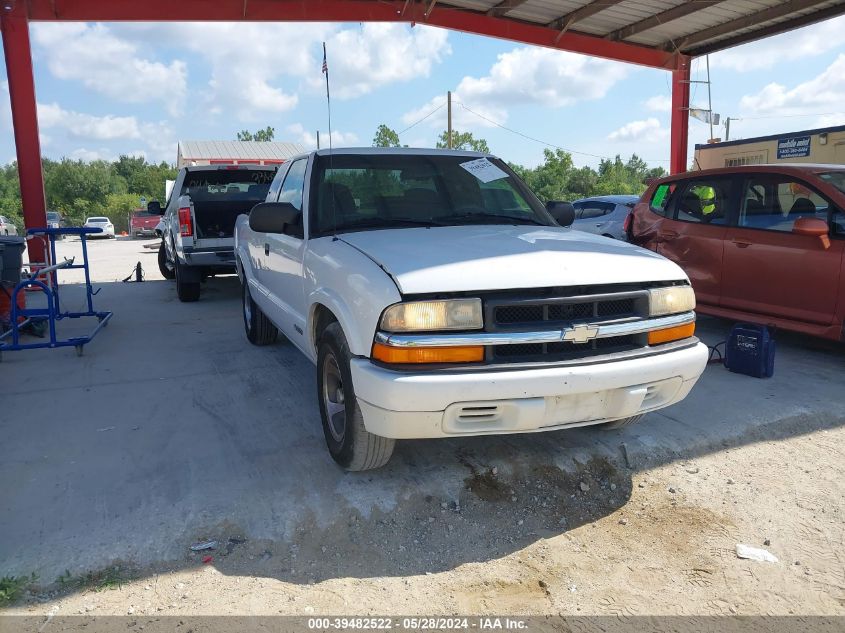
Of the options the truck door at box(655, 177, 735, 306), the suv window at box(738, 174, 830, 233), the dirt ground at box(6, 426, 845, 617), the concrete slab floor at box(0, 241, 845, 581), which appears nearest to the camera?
the dirt ground at box(6, 426, 845, 617)

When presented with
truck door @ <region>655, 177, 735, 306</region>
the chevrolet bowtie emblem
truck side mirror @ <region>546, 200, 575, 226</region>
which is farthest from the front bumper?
truck door @ <region>655, 177, 735, 306</region>

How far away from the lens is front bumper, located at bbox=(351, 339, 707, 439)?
108 inches

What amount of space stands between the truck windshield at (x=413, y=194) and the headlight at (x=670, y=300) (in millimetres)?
1256

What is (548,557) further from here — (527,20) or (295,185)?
(527,20)

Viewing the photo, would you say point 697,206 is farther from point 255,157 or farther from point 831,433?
point 255,157

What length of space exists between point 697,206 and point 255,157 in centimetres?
2466

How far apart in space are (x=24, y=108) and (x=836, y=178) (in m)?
10.3

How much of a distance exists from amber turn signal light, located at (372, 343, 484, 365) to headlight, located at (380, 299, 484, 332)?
87 millimetres

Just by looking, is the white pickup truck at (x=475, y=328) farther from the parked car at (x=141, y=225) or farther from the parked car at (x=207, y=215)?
the parked car at (x=141, y=225)

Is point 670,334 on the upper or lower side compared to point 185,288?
upper

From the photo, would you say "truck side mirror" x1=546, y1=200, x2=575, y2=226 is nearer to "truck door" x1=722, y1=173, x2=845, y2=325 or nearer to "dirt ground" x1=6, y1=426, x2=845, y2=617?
"dirt ground" x1=6, y1=426, x2=845, y2=617

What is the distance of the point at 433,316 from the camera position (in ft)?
9.23

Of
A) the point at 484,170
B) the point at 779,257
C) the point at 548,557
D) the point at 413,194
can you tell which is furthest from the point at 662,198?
the point at 548,557

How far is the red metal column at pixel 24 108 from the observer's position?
9117 millimetres
